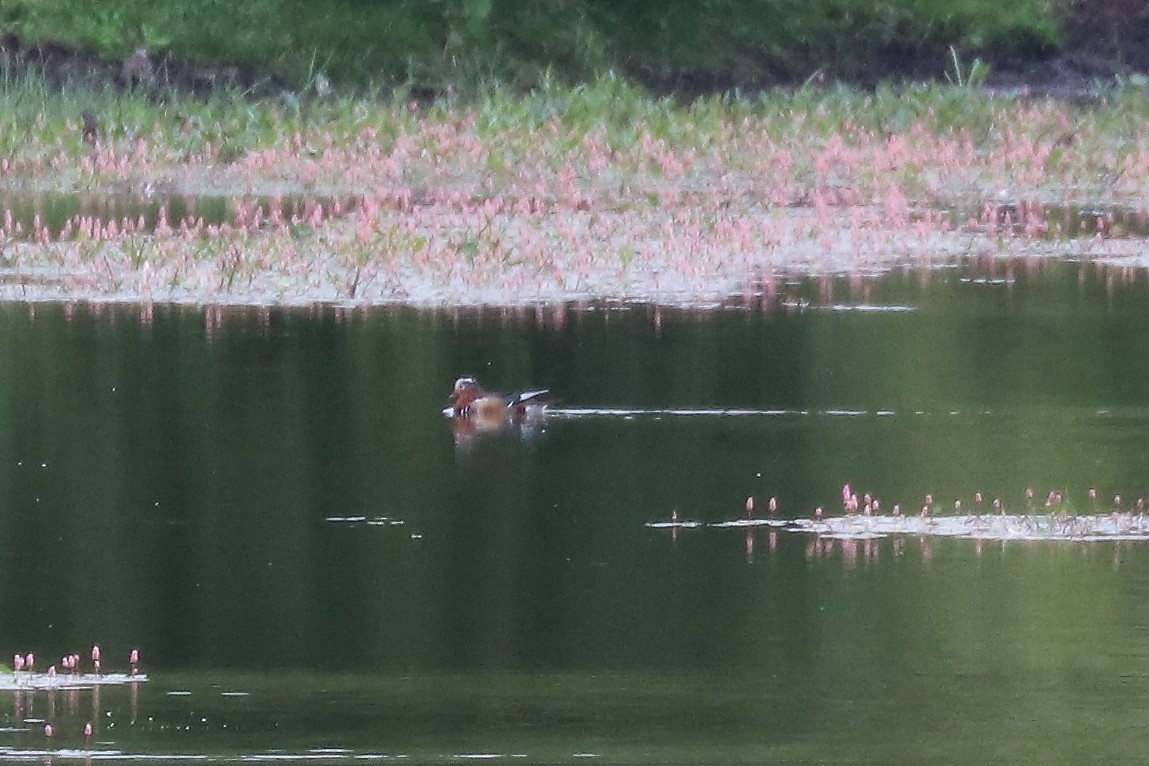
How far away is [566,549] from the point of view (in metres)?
9.58

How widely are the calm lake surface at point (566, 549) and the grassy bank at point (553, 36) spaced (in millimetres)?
18595

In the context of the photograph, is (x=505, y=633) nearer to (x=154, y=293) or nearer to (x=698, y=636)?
(x=698, y=636)

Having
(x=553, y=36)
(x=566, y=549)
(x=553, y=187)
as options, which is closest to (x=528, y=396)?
(x=566, y=549)

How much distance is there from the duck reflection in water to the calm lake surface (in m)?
0.16

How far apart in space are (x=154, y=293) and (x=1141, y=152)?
12.0 meters

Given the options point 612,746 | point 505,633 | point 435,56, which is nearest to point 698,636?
point 505,633

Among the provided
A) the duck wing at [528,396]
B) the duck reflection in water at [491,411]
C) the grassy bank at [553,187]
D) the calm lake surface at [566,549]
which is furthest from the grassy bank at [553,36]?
the duck reflection in water at [491,411]

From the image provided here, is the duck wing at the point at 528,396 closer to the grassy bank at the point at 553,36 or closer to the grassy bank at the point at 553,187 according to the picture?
the grassy bank at the point at 553,187

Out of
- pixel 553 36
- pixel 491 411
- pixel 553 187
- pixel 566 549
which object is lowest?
pixel 566 549

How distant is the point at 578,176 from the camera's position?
2497cm

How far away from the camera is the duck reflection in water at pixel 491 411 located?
489 inches

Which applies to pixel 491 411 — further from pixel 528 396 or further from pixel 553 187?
pixel 553 187

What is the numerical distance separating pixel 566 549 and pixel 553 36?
26.5 meters

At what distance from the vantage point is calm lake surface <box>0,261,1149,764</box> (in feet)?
A: 24.0
